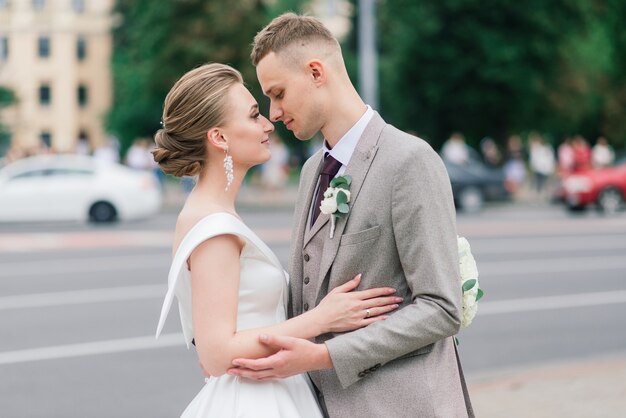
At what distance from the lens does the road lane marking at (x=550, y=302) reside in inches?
451

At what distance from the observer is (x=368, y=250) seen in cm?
291

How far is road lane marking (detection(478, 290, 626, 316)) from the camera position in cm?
1145

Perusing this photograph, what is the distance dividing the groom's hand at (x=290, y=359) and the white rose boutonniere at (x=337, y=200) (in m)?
0.32

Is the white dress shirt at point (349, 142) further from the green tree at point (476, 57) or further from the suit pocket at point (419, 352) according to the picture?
the green tree at point (476, 57)

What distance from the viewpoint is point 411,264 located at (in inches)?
111

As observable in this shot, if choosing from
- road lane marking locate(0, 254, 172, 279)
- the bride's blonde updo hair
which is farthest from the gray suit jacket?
road lane marking locate(0, 254, 172, 279)

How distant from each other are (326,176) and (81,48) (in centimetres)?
9252

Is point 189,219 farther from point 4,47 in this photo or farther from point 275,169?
point 4,47

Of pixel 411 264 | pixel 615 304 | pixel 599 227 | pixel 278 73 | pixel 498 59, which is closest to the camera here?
pixel 411 264

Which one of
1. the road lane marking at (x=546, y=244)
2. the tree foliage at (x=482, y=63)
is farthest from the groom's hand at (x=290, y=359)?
the tree foliage at (x=482, y=63)

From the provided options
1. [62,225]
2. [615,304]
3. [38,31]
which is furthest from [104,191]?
[38,31]

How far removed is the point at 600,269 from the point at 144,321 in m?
7.00

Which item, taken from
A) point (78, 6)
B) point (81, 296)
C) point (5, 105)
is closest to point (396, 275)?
point (81, 296)

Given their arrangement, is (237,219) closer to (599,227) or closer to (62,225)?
(599,227)
